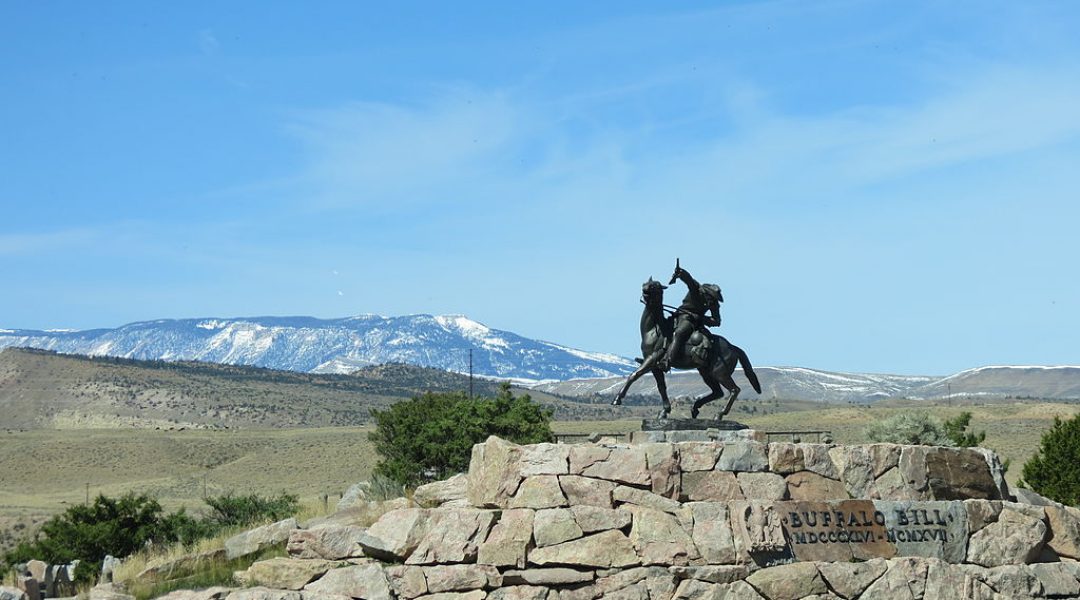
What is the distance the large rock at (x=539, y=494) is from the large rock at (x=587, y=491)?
0.40 feet

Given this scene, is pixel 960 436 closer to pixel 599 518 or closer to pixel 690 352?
pixel 690 352

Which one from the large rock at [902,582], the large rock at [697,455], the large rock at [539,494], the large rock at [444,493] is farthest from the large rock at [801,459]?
the large rock at [444,493]

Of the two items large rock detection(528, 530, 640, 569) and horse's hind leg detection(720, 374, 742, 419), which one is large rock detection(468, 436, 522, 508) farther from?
horse's hind leg detection(720, 374, 742, 419)

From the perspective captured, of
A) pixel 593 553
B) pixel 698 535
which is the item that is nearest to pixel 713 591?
pixel 698 535

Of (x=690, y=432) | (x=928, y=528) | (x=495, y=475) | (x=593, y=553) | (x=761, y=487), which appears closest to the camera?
(x=593, y=553)

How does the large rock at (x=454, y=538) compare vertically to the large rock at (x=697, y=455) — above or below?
below

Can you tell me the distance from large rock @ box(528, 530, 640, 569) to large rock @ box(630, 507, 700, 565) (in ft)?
0.61

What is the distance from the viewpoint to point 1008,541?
25906 mm

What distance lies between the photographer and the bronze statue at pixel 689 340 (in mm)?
27500

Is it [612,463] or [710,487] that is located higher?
[612,463]

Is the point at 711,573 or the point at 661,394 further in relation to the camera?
the point at 661,394

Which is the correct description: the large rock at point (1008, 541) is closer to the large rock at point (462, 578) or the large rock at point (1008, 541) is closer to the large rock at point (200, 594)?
the large rock at point (462, 578)

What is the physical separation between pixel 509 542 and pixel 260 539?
19.2ft

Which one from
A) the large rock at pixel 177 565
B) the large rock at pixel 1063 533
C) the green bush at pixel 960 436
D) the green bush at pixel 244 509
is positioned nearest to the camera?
the large rock at pixel 1063 533
